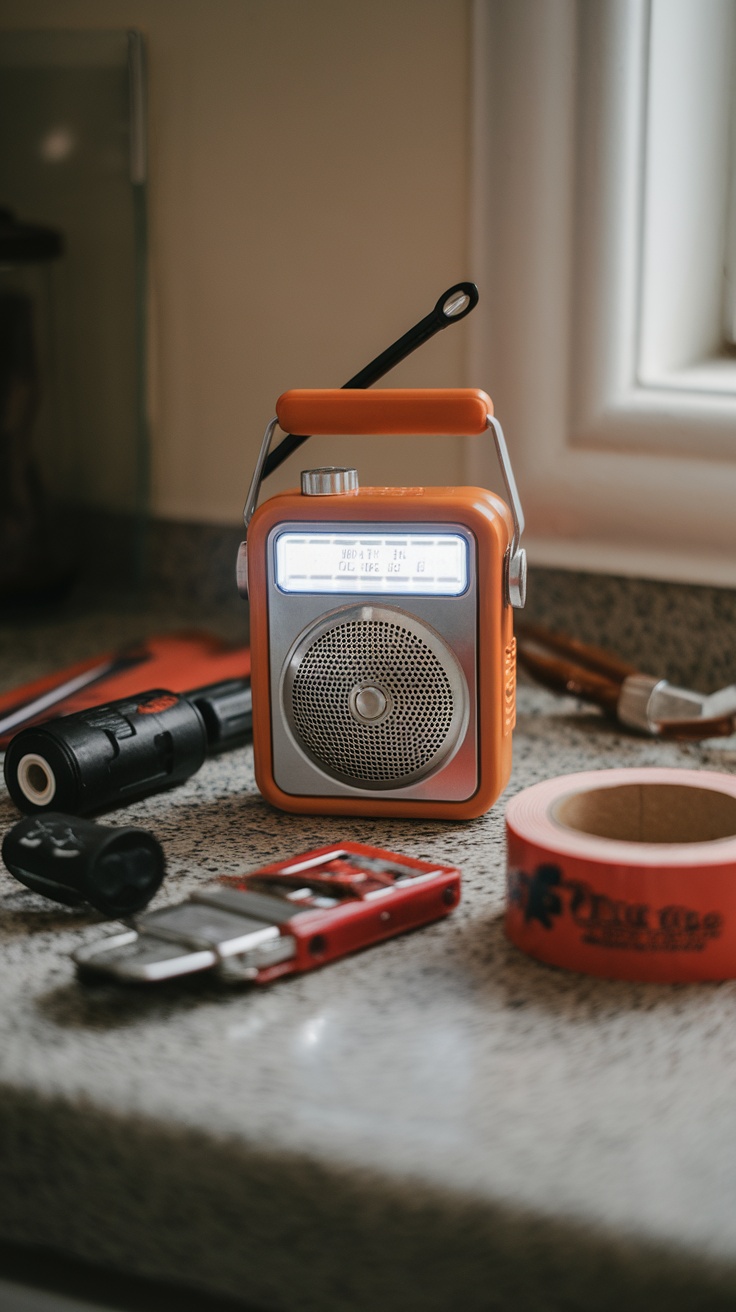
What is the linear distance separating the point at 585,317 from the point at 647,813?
40cm

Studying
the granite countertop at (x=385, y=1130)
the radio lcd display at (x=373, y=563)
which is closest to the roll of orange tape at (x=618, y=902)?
the granite countertop at (x=385, y=1130)

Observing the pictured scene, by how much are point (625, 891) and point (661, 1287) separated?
0.14 m

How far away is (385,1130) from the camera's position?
38 centimetres

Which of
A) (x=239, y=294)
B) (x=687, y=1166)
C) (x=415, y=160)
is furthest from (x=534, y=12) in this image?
(x=687, y=1166)

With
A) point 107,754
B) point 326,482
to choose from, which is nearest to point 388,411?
point 326,482

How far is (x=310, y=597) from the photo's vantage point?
0.61m

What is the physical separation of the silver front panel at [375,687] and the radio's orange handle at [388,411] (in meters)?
0.05

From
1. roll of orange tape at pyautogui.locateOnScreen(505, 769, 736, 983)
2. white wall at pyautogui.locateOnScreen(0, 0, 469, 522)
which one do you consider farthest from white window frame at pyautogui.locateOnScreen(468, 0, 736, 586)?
roll of orange tape at pyautogui.locateOnScreen(505, 769, 736, 983)

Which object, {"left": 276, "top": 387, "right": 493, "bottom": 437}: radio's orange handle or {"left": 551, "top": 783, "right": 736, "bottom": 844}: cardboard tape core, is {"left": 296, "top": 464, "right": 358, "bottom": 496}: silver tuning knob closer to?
{"left": 276, "top": 387, "right": 493, "bottom": 437}: radio's orange handle

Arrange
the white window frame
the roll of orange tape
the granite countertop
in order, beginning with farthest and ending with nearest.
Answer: the white window frame < the roll of orange tape < the granite countertop

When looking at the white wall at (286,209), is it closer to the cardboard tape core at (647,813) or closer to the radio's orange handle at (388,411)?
the radio's orange handle at (388,411)

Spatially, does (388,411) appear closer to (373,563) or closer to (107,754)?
(373,563)

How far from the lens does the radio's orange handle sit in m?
0.60

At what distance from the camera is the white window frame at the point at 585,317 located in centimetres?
81
